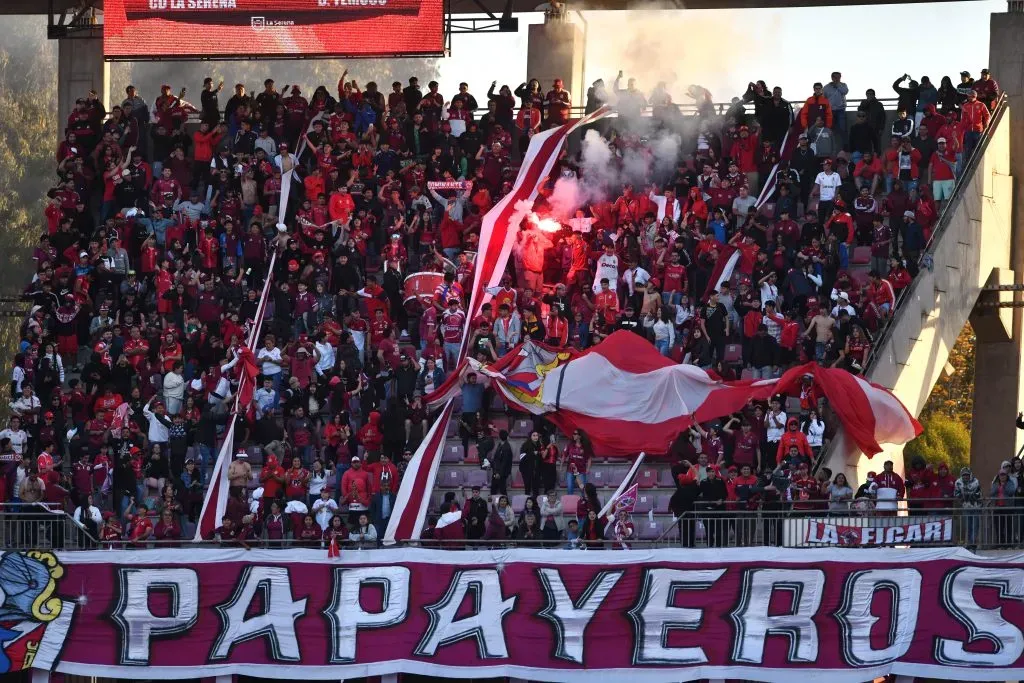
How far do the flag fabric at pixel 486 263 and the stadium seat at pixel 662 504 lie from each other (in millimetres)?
2869

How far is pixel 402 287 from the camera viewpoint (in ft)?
98.9

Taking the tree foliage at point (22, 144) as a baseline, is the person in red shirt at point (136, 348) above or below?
below

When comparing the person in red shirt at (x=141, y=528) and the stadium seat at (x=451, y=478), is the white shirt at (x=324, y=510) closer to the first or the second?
the stadium seat at (x=451, y=478)

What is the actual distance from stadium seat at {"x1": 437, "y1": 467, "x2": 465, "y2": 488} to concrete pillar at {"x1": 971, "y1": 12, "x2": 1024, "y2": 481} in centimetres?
1101

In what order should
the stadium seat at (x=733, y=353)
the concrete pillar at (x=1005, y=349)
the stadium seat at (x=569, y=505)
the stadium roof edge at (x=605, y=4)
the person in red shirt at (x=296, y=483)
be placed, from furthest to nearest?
the stadium roof edge at (x=605, y=4) → the concrete pillar at (x=1005, y=349) → the stadium seat at (x=733, y=353) → the person in red shirt at (x=296, y=483) → the stadium seat at (x=569, y=505)

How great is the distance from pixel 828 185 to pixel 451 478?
24.3ft

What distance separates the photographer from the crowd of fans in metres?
26.1

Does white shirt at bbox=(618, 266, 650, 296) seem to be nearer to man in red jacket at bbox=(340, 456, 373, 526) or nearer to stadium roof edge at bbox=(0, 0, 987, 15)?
man in red jacket at bbox=(340, 456, 373, 526)

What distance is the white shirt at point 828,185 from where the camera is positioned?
98.7 ft

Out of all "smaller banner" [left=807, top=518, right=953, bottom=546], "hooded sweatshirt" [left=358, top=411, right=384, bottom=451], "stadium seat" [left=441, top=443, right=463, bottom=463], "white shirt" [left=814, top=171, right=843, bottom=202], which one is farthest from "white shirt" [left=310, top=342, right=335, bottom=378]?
"smaller banner" [left=807, top=518, right=953, bottom=546]

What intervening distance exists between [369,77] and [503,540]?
188 feet

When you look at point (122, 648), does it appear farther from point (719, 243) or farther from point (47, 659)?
point (719, 243)

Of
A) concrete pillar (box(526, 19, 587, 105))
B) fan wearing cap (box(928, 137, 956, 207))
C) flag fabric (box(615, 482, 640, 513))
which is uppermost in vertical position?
concrete pillar (box(526, 19, 587, 105))

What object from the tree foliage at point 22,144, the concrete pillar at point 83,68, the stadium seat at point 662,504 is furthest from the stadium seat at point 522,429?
the tree foliage at point 22,144
